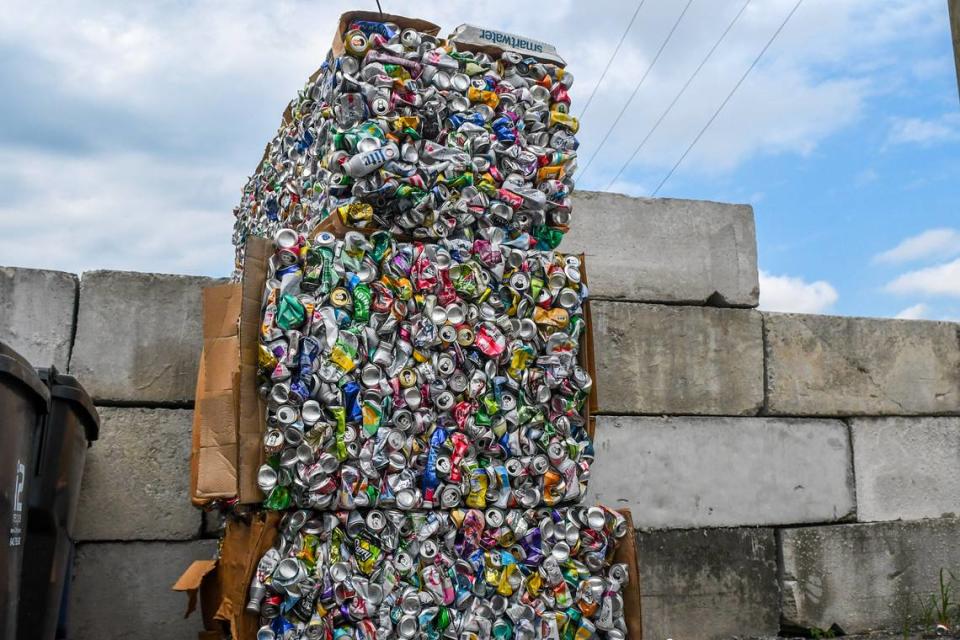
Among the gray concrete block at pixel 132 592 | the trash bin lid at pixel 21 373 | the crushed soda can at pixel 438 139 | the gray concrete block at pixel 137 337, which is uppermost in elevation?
the crushed soda can at pixel 438 139

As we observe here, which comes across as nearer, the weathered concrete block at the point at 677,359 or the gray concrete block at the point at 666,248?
the weathered concrete block at the point at 677,359

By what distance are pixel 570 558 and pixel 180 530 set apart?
6.28 feet

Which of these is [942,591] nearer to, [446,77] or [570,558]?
[570,558]

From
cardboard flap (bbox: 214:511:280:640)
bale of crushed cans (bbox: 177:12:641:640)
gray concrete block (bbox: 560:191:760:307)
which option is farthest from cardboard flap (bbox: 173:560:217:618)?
gray concrete block (bbox: 560:191:760:307)

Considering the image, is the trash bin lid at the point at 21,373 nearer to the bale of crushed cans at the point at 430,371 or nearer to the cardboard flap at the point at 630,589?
the bale of crushed cans at the point at 430,371

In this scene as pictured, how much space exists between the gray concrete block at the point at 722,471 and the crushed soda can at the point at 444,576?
1.16 m

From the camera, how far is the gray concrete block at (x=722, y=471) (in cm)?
477

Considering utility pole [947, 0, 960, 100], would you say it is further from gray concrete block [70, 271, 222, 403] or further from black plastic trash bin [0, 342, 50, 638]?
black plastic trash bin [0, 342, 50, 638]

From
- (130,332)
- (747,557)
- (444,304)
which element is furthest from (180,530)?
(747,557)

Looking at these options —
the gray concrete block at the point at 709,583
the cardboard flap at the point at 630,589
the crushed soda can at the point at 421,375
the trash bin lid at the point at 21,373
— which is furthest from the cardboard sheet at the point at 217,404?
the gray concrete block at the point at 709,583

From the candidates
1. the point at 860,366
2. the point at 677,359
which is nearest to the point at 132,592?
the point at 677,359

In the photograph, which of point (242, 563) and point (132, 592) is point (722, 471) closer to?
point (242, 563)

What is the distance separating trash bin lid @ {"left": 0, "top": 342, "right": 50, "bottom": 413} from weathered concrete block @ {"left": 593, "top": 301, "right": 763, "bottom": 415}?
9.15ft

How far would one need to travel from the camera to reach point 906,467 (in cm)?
558
